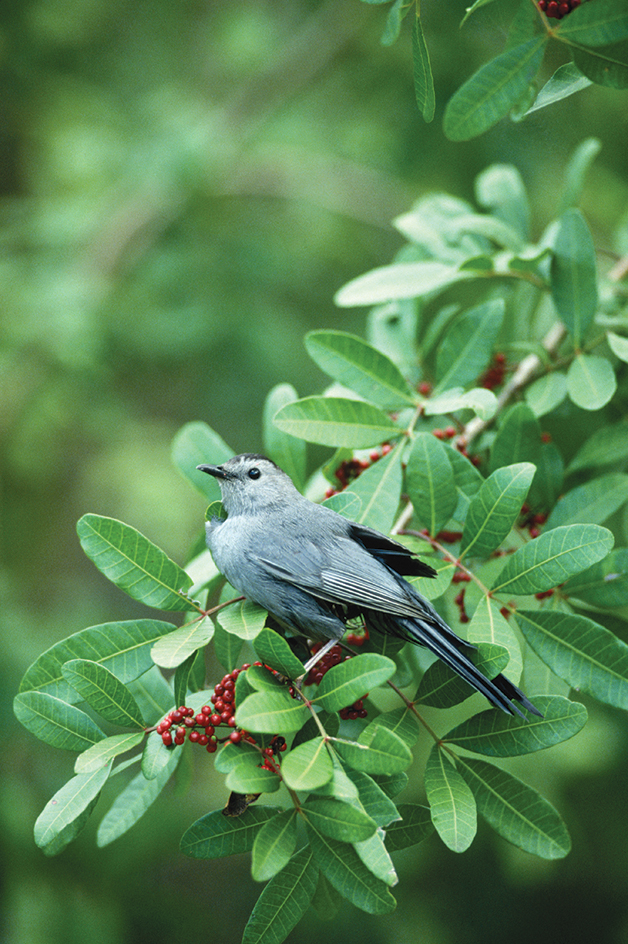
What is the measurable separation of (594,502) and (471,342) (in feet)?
1.74

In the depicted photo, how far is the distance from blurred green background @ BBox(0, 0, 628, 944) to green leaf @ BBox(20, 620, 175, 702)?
179 centimetres

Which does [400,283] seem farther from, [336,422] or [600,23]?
[600,23]

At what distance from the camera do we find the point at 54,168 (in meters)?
4.99

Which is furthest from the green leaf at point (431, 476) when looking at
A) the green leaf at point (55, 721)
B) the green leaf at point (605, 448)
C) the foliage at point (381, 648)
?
the green leaf at point (55, 721)

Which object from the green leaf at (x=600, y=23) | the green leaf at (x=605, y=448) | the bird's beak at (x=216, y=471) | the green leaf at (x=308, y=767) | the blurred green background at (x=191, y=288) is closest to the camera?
the green leaf at (x=308, y=767)

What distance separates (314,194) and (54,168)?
1.86m

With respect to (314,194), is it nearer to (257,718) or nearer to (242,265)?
(242,265)

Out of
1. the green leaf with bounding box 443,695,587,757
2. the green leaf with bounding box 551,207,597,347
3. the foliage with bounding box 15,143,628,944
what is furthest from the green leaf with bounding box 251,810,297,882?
the green leaf with bounding box 551,207,597,347

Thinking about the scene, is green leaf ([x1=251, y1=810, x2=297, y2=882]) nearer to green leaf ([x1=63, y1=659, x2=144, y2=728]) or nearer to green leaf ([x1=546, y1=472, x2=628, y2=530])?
green leaf ([x1=63, y1=659, x2=144, y2=728])

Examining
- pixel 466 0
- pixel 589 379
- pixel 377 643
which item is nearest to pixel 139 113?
pixel 466 0

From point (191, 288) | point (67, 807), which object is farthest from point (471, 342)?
point (191, 288)

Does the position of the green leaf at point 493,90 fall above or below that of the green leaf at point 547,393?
above

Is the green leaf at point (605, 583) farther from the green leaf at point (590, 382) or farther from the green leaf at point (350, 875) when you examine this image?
the green leaf at point (350, 875)

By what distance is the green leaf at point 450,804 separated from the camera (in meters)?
1.24
